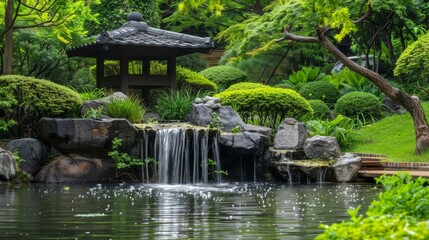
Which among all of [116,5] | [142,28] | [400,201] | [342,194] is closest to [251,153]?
[342,194]

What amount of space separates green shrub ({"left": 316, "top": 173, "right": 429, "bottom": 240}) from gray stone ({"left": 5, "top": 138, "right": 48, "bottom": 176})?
50.4ft

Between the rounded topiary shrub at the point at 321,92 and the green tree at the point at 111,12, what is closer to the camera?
the rounded topiary shrub at the point at 321,92

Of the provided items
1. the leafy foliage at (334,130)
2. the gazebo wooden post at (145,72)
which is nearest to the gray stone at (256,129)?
the leafy foliage at (334,130)

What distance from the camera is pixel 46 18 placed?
26656 millimetres

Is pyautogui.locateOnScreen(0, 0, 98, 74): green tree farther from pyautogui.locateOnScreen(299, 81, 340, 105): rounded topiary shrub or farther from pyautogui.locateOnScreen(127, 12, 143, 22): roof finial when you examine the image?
pyautogui.locateOnScreen(299, 81, 340, 105): rounded topiary shrub

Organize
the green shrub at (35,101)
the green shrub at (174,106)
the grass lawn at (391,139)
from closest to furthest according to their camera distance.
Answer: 1. the green shrub at (35,101)
2. the grass lawn at (391,139)
3. the green shrub at (174,106)

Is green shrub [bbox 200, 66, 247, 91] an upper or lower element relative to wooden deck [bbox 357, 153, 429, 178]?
upper

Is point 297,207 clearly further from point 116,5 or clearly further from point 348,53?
point 348,53

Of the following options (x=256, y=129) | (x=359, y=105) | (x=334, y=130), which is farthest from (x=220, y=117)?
(x=359, y=105)

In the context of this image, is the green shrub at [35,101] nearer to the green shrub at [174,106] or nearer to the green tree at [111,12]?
the green shrub at [174,106]

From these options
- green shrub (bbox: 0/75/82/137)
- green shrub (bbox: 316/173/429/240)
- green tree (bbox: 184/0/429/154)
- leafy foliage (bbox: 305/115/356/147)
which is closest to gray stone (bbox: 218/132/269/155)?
leafy foliage (bbox: 305/115/356/147)

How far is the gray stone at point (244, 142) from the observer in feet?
71.1

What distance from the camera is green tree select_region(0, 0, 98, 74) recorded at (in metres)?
23.6

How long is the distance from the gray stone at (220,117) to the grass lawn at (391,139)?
3.85 m
